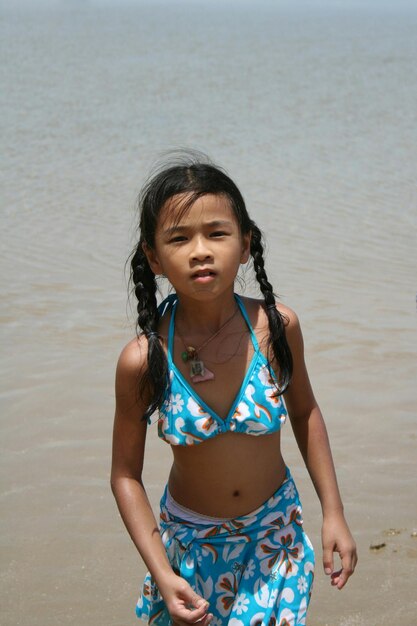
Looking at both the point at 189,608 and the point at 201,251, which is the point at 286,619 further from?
the point at 201,251

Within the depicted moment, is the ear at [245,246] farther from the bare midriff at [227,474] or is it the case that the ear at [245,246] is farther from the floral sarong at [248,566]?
the floral sarong at [248,566]

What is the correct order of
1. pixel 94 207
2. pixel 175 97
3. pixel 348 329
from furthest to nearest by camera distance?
pixel 175 97
pixel 94 207
pixel 348 329

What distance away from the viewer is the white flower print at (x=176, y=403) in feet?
7.04

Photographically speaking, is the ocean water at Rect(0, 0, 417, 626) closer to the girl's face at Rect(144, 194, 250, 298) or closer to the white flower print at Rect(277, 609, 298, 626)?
the white flower print at Rect(277, 609, 298, 626)

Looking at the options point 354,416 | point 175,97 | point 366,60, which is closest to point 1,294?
point 354,416

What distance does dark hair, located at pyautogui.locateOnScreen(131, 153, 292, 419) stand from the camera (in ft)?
7.09

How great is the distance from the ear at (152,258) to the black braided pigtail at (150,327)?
2 cm

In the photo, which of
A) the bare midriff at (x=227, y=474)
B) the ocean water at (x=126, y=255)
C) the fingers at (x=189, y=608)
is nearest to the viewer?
the fingers at (x=189, y=608)

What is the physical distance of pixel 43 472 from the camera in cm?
385

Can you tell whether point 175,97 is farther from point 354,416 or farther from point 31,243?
point 354,416

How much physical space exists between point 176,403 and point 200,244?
1.16 ft

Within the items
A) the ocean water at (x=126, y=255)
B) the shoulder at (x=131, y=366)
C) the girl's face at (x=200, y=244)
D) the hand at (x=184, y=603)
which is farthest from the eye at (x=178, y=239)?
the ocean water at (x=126, y=255)

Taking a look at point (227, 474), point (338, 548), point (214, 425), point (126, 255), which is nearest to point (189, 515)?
point (227, 474)

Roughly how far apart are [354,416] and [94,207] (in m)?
4.94
